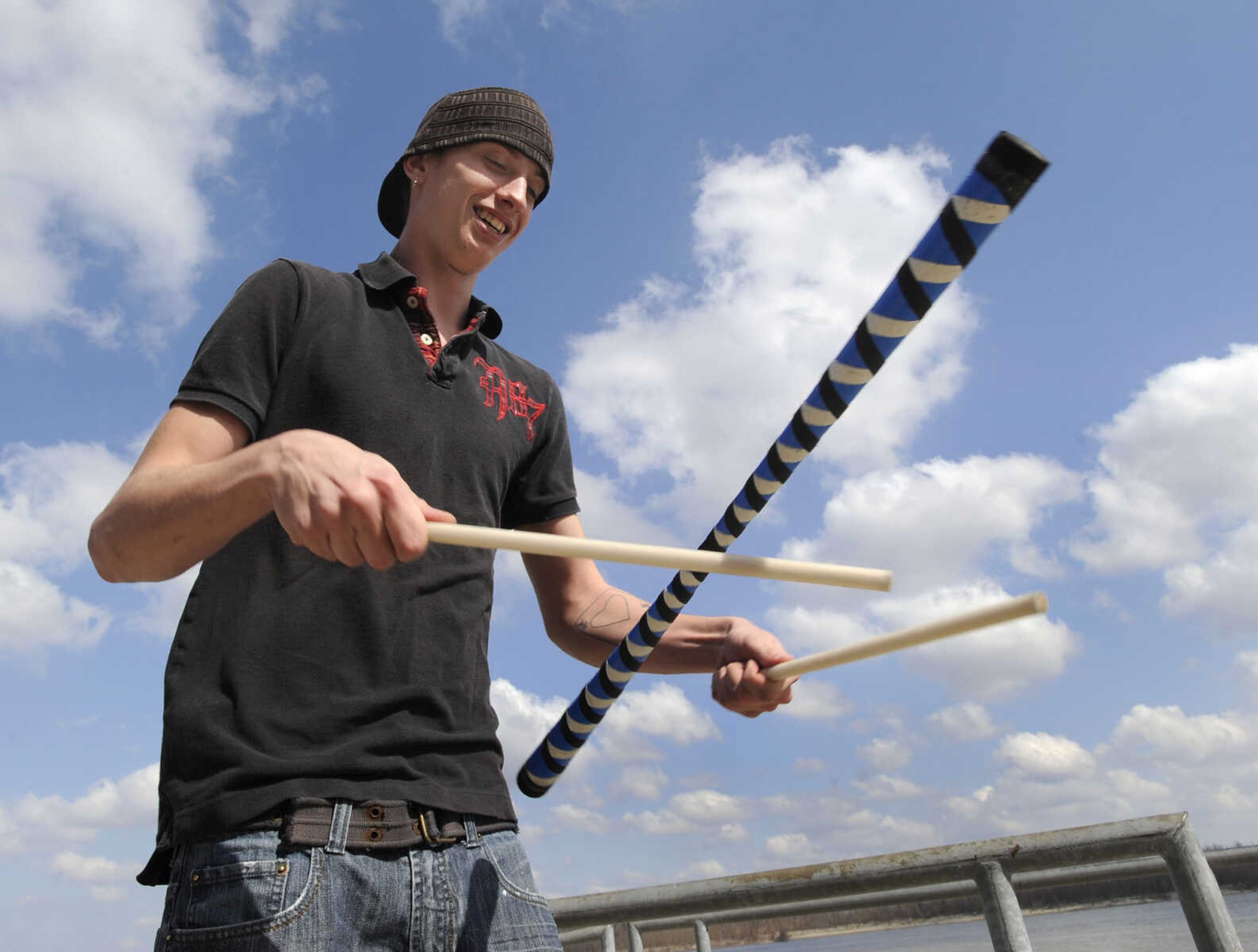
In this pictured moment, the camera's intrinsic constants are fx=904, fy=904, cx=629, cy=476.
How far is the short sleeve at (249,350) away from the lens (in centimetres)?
202

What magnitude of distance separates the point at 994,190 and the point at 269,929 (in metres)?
1.81

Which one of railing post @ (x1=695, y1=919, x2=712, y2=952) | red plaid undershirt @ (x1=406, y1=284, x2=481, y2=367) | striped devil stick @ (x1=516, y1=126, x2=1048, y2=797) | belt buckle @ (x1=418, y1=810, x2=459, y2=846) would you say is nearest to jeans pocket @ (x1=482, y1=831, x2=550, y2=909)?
belt buckle @ (x1=418, y1=810, x2=459, y2=846)

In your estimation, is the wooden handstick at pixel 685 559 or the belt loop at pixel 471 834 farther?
the belt loop at pixel 471 834

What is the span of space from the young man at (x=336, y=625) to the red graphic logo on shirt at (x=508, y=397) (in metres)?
0.02

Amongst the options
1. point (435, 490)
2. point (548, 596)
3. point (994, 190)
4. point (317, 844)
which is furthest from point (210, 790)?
point (994, 190)

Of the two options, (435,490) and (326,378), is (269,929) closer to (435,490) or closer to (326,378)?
(435,490)

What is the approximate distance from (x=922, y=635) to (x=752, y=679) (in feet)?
2.65

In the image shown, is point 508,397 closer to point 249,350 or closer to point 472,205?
point 472,205

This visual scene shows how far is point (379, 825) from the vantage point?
185 centimetres

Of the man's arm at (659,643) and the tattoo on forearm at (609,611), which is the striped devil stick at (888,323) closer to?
the man's arm at (659,643)

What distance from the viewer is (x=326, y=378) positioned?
2.20 meters

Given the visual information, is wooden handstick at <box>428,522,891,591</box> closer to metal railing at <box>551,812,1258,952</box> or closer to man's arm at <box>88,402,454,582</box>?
man's arm at <box>88,402,454,582</box>

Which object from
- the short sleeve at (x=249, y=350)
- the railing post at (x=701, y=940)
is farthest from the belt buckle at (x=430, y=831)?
the railing post at (x=701, y=940)

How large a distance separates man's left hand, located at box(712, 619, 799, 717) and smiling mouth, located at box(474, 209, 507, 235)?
4.75ft
